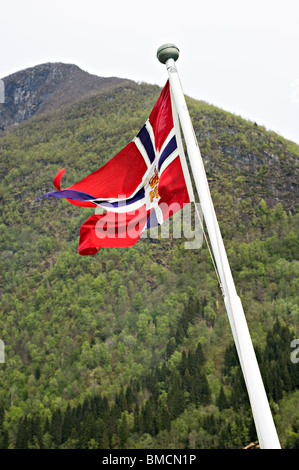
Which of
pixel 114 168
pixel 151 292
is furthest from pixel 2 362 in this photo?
pixel 114 168

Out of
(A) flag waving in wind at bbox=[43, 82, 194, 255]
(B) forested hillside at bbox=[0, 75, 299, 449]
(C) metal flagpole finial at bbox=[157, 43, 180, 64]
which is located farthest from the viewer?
(B) forested hillside at bbox=[0, 75, 299, 449]

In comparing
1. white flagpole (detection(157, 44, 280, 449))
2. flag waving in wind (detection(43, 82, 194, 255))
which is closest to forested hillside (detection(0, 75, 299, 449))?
flag waving in wind (detection(43, 82, 194, 255))

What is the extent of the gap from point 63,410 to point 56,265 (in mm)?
59972

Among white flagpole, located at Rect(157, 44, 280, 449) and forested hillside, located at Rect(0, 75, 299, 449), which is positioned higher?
forested hillside, located at Rect(0, 75, 299, 449)

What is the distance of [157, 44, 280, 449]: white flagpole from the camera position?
A: 4996 millimetres

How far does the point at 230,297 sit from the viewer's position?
18.4 ft

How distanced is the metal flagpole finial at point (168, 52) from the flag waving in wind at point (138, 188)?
2.23ft

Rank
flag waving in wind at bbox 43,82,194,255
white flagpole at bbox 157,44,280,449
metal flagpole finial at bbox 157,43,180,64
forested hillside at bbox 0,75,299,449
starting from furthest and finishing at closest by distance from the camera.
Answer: forested hillside at bbox 0,75,299,449, flag waving in wind at bbox 43,82,194,255, metal flagpole finial at bbox 157,43,180,64, white flagpole at bbox 157,44,280,449

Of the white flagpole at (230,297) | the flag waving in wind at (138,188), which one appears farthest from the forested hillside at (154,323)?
the white flagpole at (230,297)

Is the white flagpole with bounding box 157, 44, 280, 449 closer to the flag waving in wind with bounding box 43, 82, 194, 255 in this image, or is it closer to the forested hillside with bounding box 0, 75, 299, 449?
the flag waving in wind with bounding box 43, 82, 194, 255

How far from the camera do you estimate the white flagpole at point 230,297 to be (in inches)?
197

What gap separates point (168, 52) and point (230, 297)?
3183mm

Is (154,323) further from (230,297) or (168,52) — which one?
(230,297)

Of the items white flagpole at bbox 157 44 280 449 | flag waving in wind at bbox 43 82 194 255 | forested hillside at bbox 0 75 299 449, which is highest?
forested hillside at bbox 0 75 299 449
